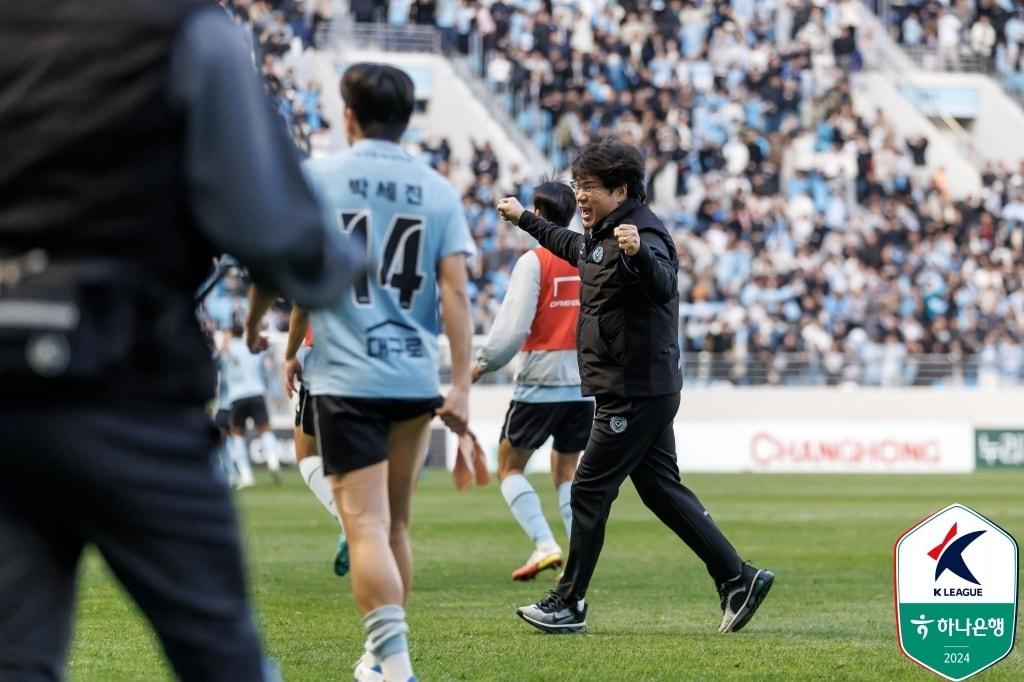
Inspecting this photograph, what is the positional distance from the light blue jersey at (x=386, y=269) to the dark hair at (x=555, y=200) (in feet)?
13.7

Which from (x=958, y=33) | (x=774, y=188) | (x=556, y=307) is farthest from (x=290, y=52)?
(x=556, y=307)

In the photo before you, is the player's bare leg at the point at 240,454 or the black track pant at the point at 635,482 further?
the player's bare leg at the point at 240,454

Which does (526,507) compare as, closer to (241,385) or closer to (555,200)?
(555,200)

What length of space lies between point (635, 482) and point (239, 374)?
50.1 ft

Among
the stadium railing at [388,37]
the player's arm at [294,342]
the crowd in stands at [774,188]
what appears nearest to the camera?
the player's arm at [294,342]

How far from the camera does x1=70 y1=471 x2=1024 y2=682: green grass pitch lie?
7719 millimetres

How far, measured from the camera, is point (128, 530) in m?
3.52

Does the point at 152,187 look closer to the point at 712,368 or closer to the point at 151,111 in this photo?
the point at 151,111

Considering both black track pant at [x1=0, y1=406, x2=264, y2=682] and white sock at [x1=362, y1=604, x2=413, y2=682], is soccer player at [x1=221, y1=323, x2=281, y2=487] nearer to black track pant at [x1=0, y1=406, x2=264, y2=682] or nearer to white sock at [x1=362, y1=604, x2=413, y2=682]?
white sock at [x1=362, y1=604, x2=413, y2=682]

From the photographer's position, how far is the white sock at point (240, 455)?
78.8ft

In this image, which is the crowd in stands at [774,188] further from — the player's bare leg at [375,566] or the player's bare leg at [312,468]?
the player's bare leg at [375,566]

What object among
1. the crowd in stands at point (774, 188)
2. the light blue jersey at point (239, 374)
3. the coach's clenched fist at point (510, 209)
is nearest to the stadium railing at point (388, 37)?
the crowd in stands at point (774, 188)

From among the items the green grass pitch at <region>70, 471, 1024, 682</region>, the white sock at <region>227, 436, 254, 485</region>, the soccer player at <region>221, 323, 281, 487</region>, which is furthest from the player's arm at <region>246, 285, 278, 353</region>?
the white sock at <region>227, 436, 254, 485</region>

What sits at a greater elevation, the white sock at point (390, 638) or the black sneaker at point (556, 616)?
the white sock at point (390, 638)
